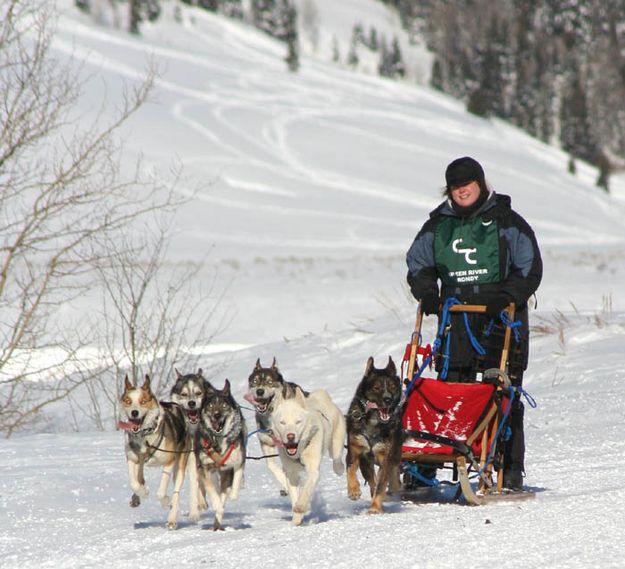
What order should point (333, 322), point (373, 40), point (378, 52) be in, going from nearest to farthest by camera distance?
point (333, 322) → point (373, 40) → point (378, 52)

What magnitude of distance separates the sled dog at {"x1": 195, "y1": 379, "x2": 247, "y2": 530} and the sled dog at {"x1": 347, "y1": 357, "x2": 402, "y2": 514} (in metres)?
0.64

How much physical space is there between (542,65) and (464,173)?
127557mm

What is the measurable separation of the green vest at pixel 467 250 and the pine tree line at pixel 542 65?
71734mm

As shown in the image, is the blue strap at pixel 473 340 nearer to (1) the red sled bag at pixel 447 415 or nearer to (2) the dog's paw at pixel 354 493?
(1) the red sled bag at pixel 447 415

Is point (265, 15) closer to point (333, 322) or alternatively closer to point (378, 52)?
point (378, 52)

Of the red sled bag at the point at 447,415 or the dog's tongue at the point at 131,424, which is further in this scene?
the red sled bag at the point at 447,415

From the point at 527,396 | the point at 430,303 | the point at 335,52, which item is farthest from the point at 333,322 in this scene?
the point at 335,52

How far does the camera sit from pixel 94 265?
11477 mm

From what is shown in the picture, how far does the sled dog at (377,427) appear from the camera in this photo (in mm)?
6086

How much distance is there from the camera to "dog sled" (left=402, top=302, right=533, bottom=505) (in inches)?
245

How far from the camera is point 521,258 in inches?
251

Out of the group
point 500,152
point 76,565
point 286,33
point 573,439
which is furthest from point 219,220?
point 286,33

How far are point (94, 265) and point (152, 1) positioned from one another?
98627 mm

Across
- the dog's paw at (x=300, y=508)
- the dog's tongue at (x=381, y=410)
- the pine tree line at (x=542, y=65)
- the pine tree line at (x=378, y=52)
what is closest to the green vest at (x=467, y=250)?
the dog's tongue at (x=381, y=410)
